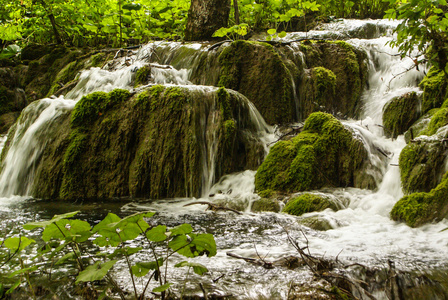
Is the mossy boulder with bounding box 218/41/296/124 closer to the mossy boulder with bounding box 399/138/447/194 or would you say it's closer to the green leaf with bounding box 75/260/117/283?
the mossy boulder with bounding box 399/138/447/194

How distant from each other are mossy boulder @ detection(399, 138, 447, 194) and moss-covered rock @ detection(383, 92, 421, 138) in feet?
6.85

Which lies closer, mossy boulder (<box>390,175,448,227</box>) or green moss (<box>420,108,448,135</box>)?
mossy boulder (<box>390,175,448,227</box>)

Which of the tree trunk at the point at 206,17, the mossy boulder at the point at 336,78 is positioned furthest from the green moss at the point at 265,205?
the tree trunk at the point at 206,17

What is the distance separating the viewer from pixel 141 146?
234 inches

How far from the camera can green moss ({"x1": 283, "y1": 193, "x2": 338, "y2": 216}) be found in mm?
4551

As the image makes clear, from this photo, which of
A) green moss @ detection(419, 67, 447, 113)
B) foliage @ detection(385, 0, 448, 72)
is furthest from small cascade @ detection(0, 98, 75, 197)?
green moss @ detection(419, 67, 447, 113)

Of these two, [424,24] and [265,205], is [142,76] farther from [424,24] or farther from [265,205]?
[424,24]

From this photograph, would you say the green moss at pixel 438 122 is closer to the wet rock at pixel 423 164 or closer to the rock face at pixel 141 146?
the wet rock at pixel 423 164

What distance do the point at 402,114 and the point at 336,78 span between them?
221cm

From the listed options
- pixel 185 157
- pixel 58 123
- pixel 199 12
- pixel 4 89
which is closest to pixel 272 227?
pixel 185 157

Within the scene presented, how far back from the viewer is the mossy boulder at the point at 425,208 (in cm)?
387

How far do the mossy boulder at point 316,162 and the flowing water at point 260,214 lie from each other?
24 centimetres

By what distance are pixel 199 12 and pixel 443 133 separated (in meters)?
7.26

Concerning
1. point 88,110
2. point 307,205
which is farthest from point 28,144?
point 307,205
